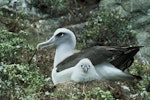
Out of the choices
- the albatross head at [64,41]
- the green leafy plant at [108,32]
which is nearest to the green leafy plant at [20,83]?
the albatross head at [64,41]

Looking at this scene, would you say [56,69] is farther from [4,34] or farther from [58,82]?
[4,34]

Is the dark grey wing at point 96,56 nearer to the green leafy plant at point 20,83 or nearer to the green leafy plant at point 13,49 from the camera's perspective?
the green leafy plant at point 13,49

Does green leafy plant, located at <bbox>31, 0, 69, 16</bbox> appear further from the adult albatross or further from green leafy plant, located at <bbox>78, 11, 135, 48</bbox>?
the adult albatross

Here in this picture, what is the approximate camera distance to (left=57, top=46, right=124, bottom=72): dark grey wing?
329 inches

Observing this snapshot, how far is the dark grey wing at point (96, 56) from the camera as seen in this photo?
8.36 metres

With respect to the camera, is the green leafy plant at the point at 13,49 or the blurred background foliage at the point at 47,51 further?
the green leafy plant at the point at 13,49

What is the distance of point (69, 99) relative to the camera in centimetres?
642

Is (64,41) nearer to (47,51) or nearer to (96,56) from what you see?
(96,56)

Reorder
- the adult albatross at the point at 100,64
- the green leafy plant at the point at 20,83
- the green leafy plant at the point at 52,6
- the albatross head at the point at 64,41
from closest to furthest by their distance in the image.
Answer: the green leafy plant at the point at 20,83, the adult albatross at the point at 100,64, the albatross head at the point at 64,41, the green leafy plant at the point at 52,6

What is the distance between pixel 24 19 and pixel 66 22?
921mm

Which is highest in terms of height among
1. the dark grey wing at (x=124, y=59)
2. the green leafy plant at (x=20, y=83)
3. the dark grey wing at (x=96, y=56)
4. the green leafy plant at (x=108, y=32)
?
the green leafy plant at (x=20, y=83)

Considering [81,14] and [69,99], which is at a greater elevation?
[69,99]

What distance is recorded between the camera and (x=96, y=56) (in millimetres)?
8375

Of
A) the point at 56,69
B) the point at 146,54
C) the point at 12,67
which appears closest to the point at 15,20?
the point at 146,54
